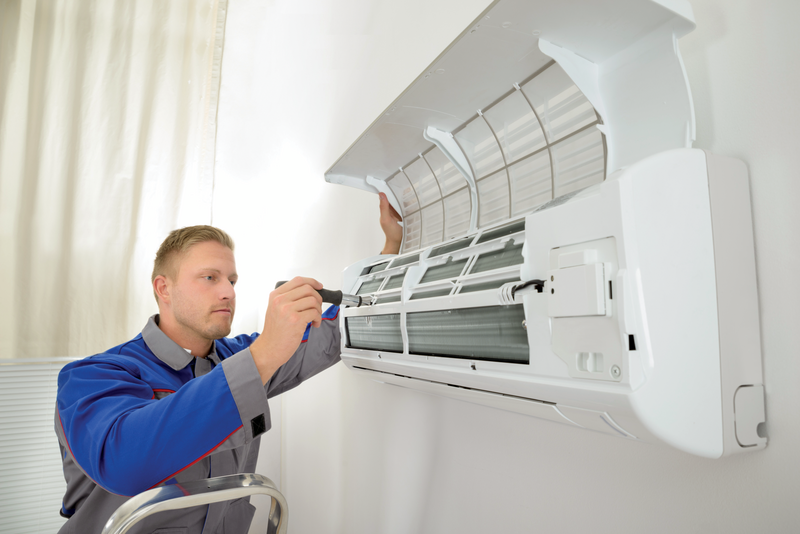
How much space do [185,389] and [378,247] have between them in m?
0.88

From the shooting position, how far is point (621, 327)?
0.57 meters

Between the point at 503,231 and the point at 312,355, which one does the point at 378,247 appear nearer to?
the point at 312,355

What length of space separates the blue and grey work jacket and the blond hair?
0.78ft

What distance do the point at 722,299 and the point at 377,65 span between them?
1.59m

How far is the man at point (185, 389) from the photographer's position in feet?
3.34

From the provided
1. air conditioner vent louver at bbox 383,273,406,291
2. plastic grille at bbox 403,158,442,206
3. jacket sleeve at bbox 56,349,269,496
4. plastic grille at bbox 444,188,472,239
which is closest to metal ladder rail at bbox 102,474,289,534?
jacket sleeve at bbox 56,349,269,496

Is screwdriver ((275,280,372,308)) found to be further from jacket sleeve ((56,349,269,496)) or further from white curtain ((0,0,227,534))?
white curtain ((0,0,227,534))

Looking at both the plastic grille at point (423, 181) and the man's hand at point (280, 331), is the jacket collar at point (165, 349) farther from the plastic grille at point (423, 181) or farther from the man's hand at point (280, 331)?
the plastic grille at point (423, 181)

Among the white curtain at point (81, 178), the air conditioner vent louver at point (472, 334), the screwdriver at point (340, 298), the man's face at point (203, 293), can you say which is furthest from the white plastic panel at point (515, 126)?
the white curtain at point (81, 178)

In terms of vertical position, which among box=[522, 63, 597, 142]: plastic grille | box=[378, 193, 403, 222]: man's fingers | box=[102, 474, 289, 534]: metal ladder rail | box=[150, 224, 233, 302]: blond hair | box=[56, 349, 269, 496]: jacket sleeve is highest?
box=[522, 63, 597, 142]: plastic grille

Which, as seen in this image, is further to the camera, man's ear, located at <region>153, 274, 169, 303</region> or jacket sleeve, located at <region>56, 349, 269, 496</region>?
man's ear, located at <region>153, 274, 169, 303</region>

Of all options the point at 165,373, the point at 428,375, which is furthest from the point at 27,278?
the point at 428,375

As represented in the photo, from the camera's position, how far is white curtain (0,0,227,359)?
2.43 metres

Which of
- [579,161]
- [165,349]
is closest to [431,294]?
[579,161]
